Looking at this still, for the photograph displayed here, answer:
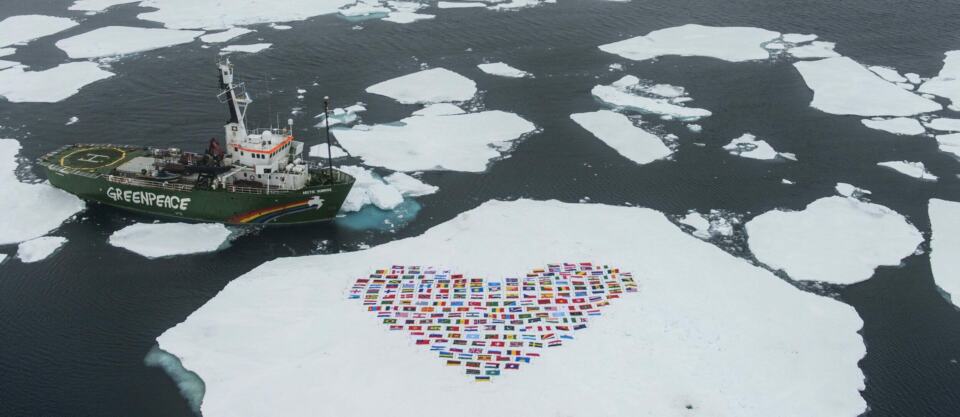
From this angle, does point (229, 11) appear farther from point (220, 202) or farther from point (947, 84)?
point (947, 84)

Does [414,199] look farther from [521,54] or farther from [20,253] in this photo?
[521,54]

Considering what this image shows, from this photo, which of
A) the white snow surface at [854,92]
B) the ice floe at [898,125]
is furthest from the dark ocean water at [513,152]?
the white snow surface at [854,92]

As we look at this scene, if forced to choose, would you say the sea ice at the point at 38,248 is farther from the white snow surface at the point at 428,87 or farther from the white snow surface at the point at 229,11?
the white snow surface at the point at 229,11

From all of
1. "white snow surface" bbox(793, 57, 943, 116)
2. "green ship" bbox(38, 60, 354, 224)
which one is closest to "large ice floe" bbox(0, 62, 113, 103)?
"green ship" bbox(38, 60, 354, 224)

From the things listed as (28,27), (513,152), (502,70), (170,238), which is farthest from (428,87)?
(28,27)

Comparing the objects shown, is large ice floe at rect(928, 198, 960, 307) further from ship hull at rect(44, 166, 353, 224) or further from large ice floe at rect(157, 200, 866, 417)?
ship hull at rect(44, 166, 353, 224)

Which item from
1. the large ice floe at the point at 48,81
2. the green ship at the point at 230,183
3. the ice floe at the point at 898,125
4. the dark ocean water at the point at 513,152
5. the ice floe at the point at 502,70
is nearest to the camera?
the dark ocean water at the point at 513,152
